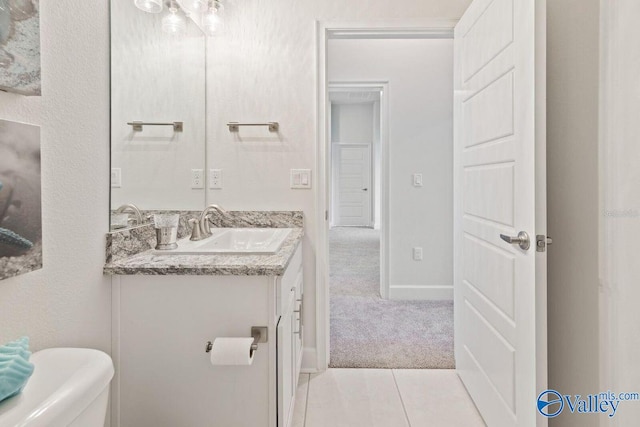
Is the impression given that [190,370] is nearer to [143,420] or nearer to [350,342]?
[143,420]

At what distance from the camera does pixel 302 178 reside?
221 cm

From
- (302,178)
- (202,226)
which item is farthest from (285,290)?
(302,178)

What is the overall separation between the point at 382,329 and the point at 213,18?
2362 mm

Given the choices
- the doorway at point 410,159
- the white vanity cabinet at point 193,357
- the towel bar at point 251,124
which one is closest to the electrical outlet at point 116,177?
the white vanity cabinet at point 193,357

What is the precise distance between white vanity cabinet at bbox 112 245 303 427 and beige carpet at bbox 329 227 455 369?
113 cm

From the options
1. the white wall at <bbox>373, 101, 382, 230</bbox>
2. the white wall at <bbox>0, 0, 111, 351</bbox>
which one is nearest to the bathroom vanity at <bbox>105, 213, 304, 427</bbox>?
the white wall at <bbox>0, 0, 111, 351</bbox>

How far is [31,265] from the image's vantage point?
962mm

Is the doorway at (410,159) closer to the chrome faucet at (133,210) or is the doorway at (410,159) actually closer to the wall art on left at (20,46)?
the chrome faucet at (133,210)

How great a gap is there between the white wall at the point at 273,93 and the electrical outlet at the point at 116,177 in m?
0.84

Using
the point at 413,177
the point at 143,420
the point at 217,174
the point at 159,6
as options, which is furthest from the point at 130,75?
the point at 413,177

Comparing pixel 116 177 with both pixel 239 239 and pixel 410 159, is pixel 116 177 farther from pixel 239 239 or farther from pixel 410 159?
pixel 410 159

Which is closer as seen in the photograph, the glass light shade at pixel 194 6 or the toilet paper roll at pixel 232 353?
the toilet paper roll at pixel 232 353

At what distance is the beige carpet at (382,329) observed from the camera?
2.36m

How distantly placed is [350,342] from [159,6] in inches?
88.4
